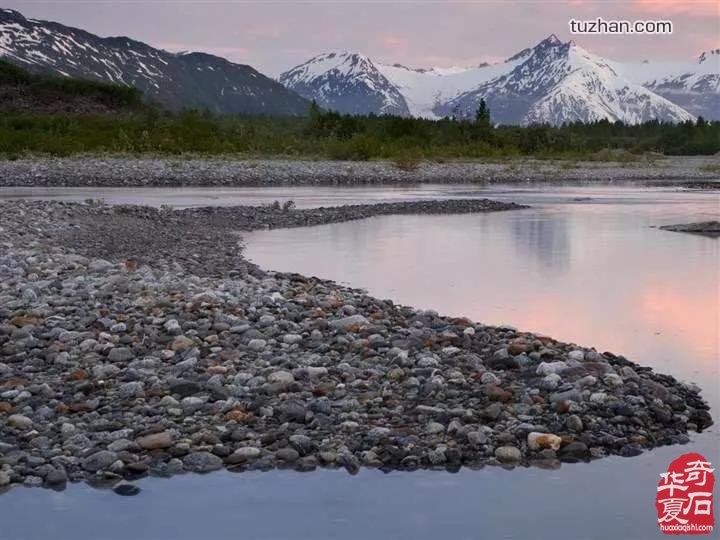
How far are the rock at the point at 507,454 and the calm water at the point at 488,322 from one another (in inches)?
5.3

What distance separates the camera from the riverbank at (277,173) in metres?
44.4

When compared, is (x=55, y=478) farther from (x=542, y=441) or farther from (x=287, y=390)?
(x=542, y=441)

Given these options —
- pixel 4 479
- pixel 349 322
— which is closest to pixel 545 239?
pixel 349 322

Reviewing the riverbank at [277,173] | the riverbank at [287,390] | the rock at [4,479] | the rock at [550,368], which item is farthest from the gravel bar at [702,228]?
the riverbank at [277,173]

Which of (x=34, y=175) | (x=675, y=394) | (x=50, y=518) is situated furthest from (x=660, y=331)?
(x=34, y=175)

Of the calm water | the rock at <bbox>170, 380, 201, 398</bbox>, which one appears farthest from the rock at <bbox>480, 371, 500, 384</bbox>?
the rock at <bbox>170, 380, 201, 398</bbox>

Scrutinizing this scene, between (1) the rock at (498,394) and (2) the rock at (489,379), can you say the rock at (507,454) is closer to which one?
(1) the rock at (498,394)

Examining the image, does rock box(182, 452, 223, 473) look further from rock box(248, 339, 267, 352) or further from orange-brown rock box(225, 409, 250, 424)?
rock box(248, 339, 267, 352)

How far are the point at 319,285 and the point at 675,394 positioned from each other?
19.5 feet

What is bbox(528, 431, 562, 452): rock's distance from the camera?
704 cm

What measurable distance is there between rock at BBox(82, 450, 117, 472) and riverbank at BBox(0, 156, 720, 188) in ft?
121

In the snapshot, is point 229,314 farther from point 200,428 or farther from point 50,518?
point 50,518

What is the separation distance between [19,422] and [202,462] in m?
1.47

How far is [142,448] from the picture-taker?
6.88 m
